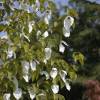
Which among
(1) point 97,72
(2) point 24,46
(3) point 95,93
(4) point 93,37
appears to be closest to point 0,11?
(2) point 24,46

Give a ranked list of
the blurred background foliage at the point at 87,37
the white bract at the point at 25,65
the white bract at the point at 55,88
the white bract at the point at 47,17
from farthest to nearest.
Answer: the blurred background foliage at the point at 87,37 < the white bract at the point at 47,17 < the white bract at the point at 55,88 < the white bract at the point at 25,65

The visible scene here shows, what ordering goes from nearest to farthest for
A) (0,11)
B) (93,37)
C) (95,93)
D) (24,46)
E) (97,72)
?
1. (24,46)
2. (0,11)
3. (95,93)
4. (97,72)
5. (93,37)

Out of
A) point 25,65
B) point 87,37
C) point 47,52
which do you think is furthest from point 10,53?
point 87,37

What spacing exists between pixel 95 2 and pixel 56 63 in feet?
58.5

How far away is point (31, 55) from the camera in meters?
4.26

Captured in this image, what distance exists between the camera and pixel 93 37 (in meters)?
21.8

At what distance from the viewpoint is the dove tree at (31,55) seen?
4242 mm

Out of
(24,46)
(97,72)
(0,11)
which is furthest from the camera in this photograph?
(97,72)

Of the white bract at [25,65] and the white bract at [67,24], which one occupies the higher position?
the white bract at [67,24]

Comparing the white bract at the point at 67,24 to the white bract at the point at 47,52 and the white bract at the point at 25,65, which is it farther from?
the white bract at the point at 25,65

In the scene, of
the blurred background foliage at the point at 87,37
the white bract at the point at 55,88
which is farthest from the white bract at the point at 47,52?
the blurred background foliage at the point at 87,37

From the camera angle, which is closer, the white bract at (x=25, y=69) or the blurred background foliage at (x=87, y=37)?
the white bract at (x=25, y=69)

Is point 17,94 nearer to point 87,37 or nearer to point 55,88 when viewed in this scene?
point 55,88

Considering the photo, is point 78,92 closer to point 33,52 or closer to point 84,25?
point 84,25
